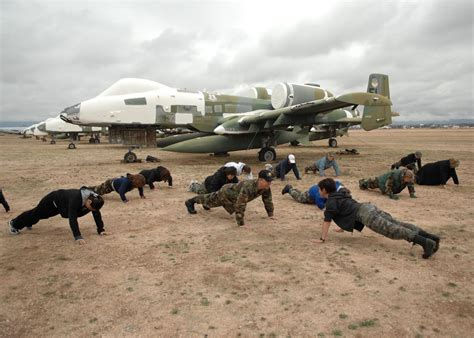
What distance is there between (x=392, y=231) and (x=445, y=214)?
3109 mm

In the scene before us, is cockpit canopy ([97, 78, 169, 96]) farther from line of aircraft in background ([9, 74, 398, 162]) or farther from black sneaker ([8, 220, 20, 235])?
black sneaker ([8, 220, 20, 235])

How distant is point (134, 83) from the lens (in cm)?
1484

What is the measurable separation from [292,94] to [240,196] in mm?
10542

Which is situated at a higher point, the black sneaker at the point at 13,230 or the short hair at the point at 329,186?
the short hair at the point at 329,186

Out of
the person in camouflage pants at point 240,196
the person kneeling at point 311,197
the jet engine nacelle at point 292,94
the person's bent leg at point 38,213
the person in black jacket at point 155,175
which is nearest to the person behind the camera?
the person's bent leg at point 38,213

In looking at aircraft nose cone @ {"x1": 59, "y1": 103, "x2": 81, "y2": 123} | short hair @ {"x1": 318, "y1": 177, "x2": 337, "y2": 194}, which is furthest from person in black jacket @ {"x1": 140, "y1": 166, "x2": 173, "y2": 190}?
aircraft nose cone @ {"x1": 59, "y1": 103, "x2": 81, "y2": 123}

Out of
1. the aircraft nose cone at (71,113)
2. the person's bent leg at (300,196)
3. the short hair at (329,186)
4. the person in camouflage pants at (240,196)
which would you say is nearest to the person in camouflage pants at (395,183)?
the person's bent leg at (300,196)

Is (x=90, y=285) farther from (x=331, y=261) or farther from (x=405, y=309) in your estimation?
(x=405, y=309)

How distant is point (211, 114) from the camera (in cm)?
1592

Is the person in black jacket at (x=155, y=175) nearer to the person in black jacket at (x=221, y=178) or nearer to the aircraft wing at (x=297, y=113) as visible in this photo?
the person in black jacket at (x=221, y=178)

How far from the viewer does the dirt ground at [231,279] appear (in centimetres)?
317

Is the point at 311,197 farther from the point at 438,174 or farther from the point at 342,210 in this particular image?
the point at 438,174

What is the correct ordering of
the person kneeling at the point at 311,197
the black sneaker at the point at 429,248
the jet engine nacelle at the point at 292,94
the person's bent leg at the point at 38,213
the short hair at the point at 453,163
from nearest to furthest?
the black sneaker at the point at 429,248 → the person's bent leg at the point at 38,213 → the person kneeling at the point at 311,197 → the short hair at the point at 453,163 → the jet engine nacelle at the point at 292,94

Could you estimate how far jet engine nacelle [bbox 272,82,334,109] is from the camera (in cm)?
1536
